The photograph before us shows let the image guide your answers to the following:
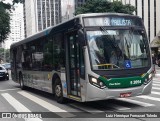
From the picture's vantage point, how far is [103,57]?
9383mm

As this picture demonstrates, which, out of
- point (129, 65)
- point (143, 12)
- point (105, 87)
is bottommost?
point (105, 87)

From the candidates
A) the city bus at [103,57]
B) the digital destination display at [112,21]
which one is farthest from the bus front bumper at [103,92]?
the digital destination display at [112,21]

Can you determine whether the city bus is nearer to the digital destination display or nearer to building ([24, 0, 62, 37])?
the digital destination display

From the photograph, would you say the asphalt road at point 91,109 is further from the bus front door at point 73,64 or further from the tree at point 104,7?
the tree at point 104,7

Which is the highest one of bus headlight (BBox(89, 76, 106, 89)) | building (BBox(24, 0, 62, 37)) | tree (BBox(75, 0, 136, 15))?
building (BBox(24, 0, 62, 37))

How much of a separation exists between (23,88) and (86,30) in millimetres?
9721

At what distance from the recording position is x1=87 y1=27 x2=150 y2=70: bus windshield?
369 inches

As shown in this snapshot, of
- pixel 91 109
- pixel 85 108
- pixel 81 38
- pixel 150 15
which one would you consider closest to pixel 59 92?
pixel 85 108

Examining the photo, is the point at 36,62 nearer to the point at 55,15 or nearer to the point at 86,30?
the point at 86,30

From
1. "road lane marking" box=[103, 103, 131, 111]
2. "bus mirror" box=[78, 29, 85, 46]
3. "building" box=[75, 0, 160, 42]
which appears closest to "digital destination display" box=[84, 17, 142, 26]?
"bus mirror" box=[78, 29, 85, 46]

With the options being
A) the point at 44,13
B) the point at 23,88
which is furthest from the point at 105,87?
the point at 44,13

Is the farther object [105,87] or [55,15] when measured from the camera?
[55,15]

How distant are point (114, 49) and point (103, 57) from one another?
0.42 meters

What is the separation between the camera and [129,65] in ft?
31.6
